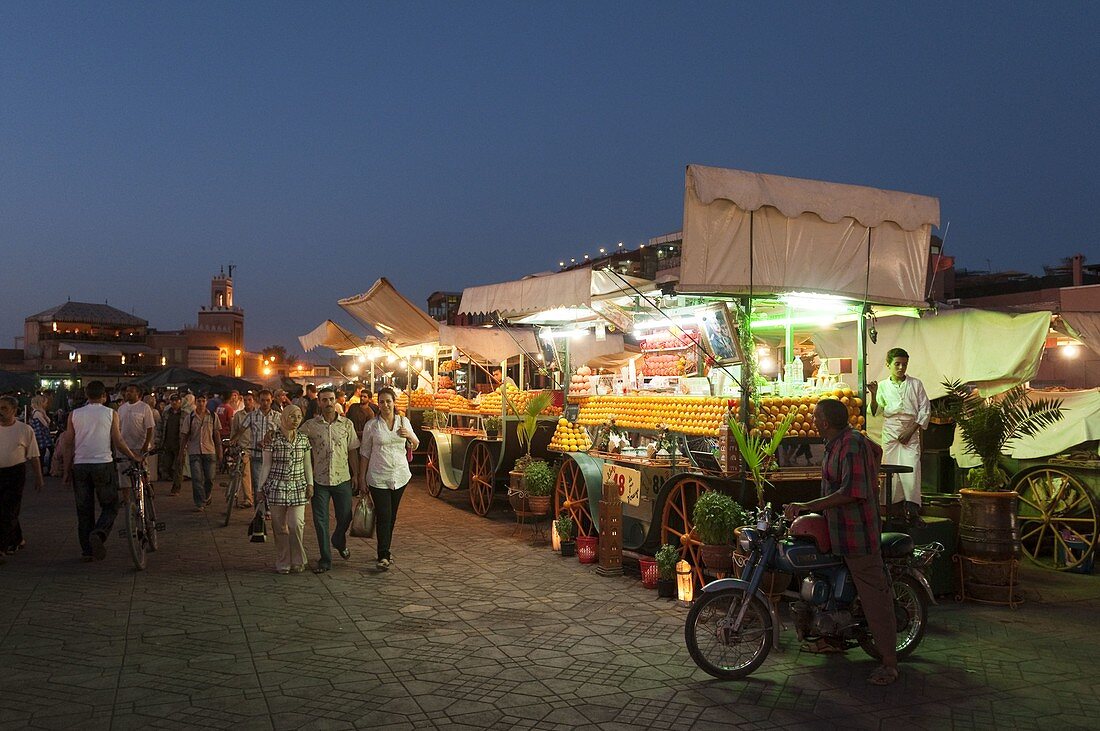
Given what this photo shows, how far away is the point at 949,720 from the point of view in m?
4.56

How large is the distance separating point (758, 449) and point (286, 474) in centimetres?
459

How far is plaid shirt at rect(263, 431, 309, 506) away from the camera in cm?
826

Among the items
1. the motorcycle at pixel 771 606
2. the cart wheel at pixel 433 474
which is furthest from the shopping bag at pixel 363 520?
the cart wheel at pixel 433 474

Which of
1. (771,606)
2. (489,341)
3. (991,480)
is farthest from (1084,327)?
(489,341)

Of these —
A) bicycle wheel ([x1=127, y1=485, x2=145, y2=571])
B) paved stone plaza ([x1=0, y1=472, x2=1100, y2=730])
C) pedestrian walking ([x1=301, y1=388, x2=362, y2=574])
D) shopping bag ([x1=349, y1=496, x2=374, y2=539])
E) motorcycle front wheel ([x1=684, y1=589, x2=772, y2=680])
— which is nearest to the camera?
paved stone plaza ([x1=0, y1=472, x2=1100, y2=730])

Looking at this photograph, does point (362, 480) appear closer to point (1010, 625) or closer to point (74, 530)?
point (74, 530)

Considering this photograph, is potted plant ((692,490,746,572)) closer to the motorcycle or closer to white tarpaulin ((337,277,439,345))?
the motorcycle

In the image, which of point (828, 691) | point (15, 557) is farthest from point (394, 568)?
point (828, 691)

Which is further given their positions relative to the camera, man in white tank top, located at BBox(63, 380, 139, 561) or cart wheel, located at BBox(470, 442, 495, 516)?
cart wheel, located at BBox(470, 442, 495, 516)

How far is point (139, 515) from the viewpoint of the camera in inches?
343

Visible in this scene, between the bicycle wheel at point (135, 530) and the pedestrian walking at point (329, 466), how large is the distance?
5.65ft

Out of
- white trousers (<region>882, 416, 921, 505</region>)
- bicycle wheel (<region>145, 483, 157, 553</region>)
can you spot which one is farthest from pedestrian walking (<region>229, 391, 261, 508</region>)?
white trousers (<region>882, 416, 921, 505</region>)

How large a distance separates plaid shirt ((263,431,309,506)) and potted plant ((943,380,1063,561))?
628cm

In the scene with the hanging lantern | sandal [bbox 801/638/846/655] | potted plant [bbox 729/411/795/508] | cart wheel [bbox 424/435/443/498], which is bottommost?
sandal [bbox 801/638/846/655]
